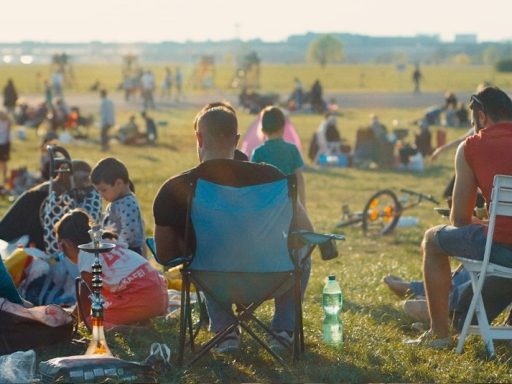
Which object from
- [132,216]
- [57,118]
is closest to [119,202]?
[132,216]

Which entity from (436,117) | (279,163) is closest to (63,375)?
(279,163)

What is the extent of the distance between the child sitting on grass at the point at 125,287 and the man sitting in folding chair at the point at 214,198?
836mm

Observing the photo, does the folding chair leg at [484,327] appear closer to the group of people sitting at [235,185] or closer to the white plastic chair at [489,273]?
the white plastic chair at [489,273]

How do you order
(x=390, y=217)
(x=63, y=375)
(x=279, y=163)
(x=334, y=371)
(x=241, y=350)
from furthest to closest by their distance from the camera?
(x=390, y=217) → (x=279, y=163) → (x=241, y=350) → (x=334, y=371) → (x=63, y=375)

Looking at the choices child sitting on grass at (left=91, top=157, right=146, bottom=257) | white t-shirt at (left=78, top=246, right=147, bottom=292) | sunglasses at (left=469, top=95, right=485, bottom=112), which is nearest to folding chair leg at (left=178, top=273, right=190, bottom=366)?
white t-shirt at (left=78, top=246, right=147, bottom=292)

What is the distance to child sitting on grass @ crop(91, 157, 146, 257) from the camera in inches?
284

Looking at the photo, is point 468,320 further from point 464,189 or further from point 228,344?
point 228,344

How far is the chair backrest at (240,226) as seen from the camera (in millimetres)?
5465

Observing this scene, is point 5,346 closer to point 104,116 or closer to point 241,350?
point 241,350

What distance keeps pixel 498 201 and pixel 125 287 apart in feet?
7.28

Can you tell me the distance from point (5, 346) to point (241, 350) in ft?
4.11

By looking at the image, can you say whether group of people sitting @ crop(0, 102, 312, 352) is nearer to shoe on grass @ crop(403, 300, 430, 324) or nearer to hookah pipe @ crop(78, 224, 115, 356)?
hookah pipe @ crop(78, 224, 115, 356)

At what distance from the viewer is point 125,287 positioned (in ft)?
21.1

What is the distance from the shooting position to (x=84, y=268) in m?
6.33
